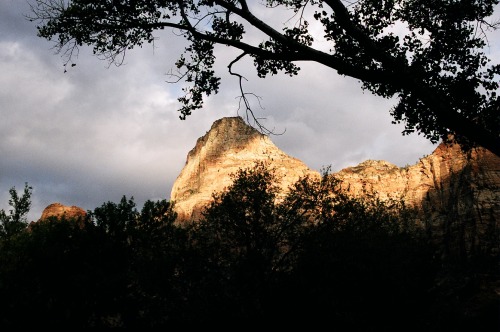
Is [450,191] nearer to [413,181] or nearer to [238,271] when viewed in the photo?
[413,181]

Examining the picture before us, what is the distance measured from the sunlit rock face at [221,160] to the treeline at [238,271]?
72.6m

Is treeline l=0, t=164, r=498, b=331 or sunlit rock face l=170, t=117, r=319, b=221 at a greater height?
sunlit rock face l=170, t=117, r=319, b=221

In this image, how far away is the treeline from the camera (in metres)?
21.7

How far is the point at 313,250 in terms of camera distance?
79.0ft

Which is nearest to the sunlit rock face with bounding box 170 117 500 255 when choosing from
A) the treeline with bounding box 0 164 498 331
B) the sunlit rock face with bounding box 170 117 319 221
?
the sunlit rock face with bounding box 170 117 319 221

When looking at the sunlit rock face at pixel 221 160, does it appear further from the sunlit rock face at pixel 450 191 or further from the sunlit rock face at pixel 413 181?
the sunlit rock face at pixel 450 191

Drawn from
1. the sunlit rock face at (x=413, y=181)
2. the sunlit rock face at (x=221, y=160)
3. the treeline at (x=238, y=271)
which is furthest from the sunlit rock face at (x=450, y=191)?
the treeline at (x=238, y=271)

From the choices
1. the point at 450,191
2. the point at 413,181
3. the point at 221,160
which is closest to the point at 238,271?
the point at 450,191

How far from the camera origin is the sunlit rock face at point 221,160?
Result: 10950 centimetres

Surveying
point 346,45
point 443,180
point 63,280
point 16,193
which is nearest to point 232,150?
point 443,180

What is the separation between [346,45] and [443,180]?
8245cm

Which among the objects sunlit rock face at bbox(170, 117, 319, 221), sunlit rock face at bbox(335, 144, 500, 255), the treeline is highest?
sunlit rock face at bbox(170, 117, 319, 221)

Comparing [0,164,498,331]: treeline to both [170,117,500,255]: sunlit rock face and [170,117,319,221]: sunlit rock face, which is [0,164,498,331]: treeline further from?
[170,117,319,221]: sunlit rock face

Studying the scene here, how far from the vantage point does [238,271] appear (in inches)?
893
